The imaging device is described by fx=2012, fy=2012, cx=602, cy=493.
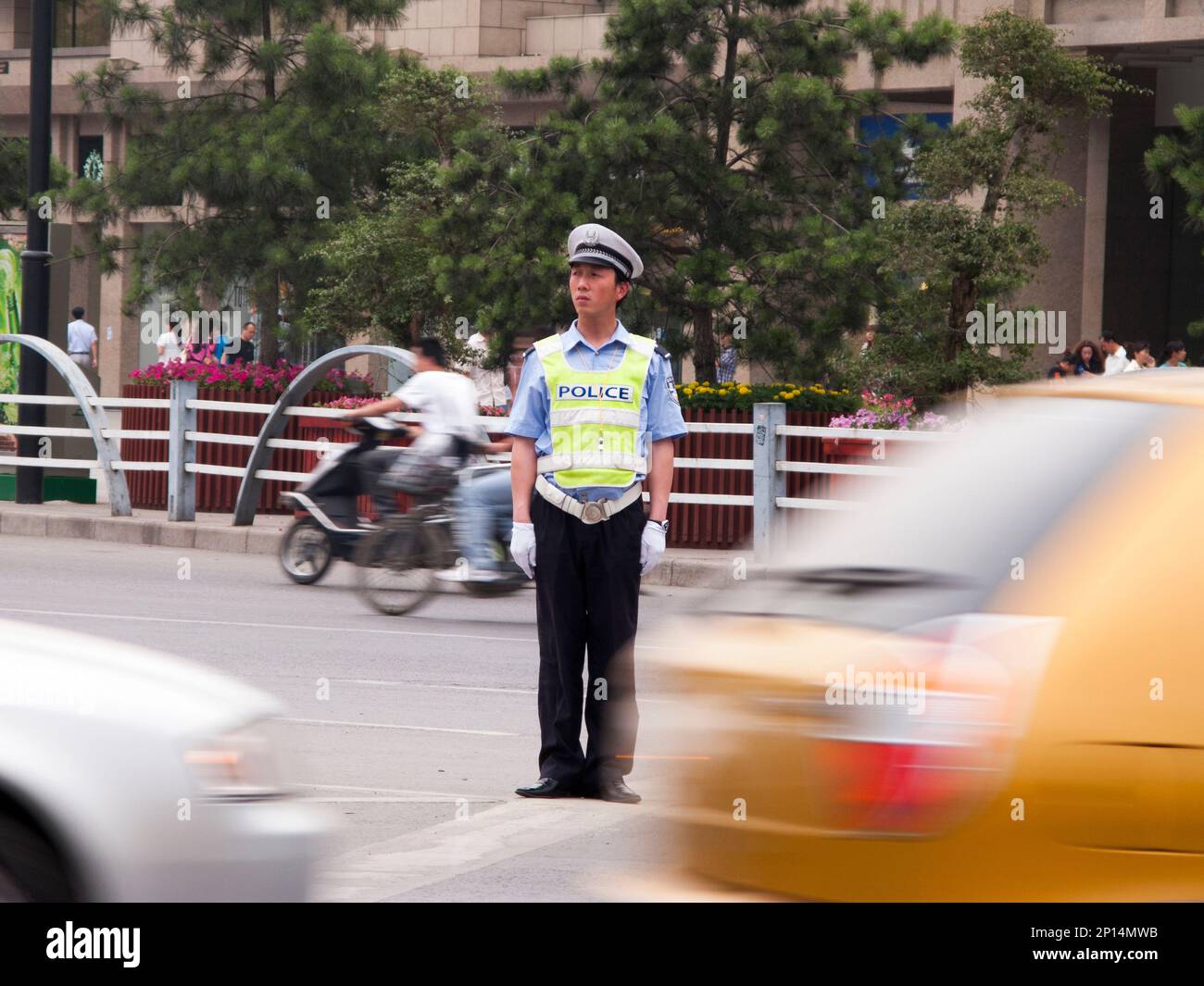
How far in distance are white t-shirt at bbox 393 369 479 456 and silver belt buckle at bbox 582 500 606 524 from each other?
6.89 metres

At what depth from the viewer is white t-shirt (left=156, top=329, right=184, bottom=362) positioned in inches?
1395

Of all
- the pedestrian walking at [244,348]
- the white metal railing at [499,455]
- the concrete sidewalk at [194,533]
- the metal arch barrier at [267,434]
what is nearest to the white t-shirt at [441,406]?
the white metal railing at [499,455]

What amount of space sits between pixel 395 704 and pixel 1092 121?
24.1 metres

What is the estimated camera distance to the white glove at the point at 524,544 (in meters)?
6.96

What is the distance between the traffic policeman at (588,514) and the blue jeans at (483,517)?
6332 mm

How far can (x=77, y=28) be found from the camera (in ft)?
150

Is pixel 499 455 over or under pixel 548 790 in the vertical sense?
over

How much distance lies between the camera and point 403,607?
13.2 metres

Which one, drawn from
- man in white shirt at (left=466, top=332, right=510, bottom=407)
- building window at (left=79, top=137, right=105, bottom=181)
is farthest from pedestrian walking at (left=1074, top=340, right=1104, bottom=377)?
building window at (left=79, top=137, right=105, bottom=181)

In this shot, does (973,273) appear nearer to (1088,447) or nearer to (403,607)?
(403,607)

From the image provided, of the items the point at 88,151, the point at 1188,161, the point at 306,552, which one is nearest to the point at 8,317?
the point at 306,552

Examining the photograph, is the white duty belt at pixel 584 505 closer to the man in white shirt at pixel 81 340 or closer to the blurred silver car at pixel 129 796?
the blurred silver car at pixel 129 796

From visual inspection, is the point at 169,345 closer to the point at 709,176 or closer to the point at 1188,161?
the point at 709,176
